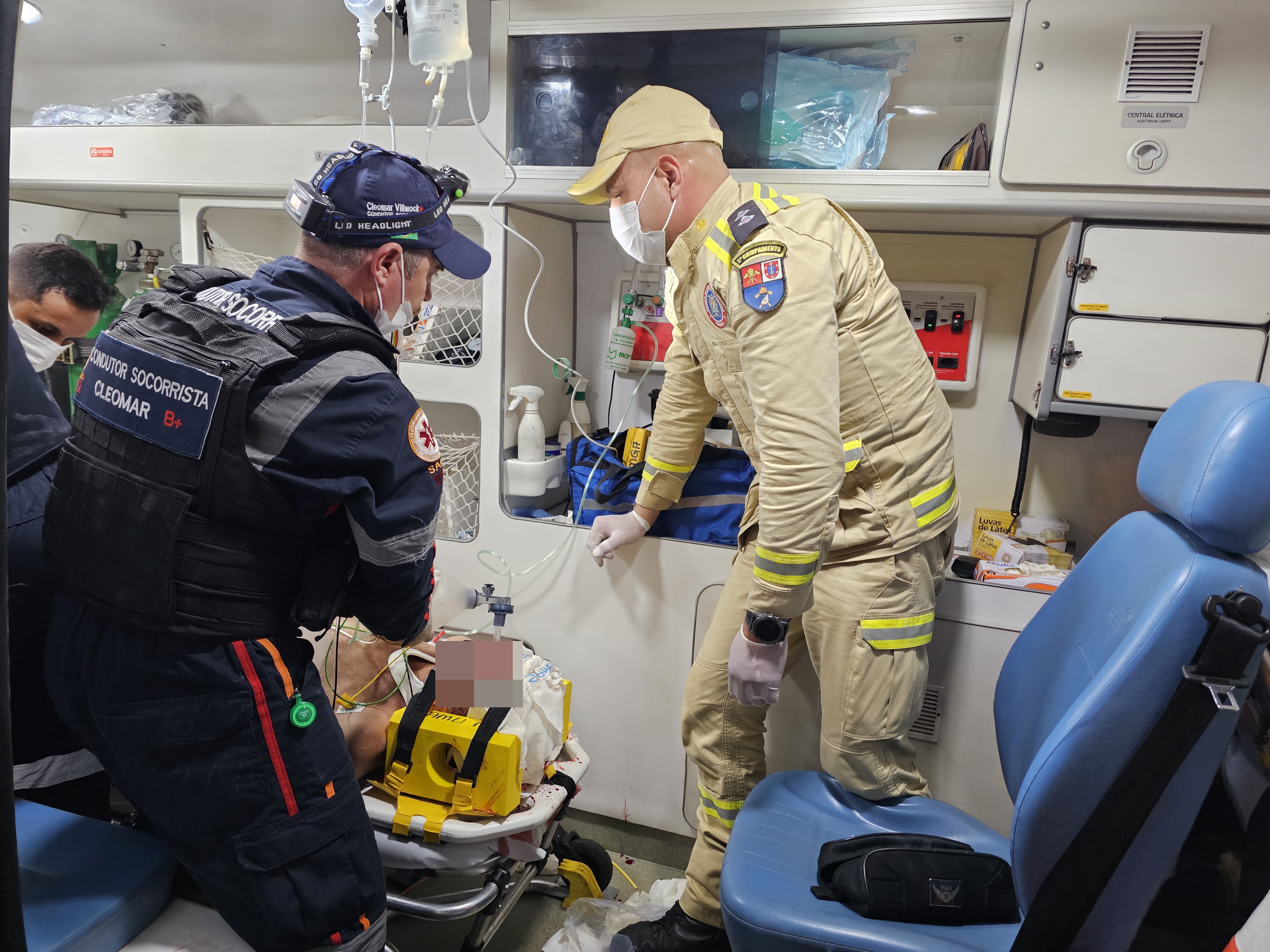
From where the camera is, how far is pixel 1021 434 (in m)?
2.08

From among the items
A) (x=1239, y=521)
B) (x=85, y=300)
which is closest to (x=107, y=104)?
(x=85, y=300)

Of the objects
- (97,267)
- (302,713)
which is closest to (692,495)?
(302,713)

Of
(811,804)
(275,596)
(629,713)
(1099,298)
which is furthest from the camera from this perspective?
(629,713)

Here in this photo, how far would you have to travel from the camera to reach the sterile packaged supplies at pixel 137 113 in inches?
85.0

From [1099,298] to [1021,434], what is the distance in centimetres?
54

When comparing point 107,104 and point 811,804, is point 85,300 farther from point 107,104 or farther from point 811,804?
point 811,804

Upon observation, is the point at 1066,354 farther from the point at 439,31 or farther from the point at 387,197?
the point at 439,31

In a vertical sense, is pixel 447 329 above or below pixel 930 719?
above

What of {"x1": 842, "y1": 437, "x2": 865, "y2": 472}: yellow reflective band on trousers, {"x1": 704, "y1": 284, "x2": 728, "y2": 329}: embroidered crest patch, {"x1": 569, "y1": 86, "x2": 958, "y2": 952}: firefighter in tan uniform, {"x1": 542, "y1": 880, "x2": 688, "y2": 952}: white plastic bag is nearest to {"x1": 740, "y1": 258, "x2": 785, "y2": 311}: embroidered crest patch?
{"x1": 569, "y1": 86, "x2": 958, "y2": 952}: firefighter in tan uniform

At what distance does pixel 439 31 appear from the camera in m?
1.70

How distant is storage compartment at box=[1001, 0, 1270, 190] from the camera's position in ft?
4.70

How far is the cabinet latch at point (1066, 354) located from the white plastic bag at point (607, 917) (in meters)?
1.37

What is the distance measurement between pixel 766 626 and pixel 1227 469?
69 cm

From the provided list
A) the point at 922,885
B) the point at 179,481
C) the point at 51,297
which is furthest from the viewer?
the point at 51,297
